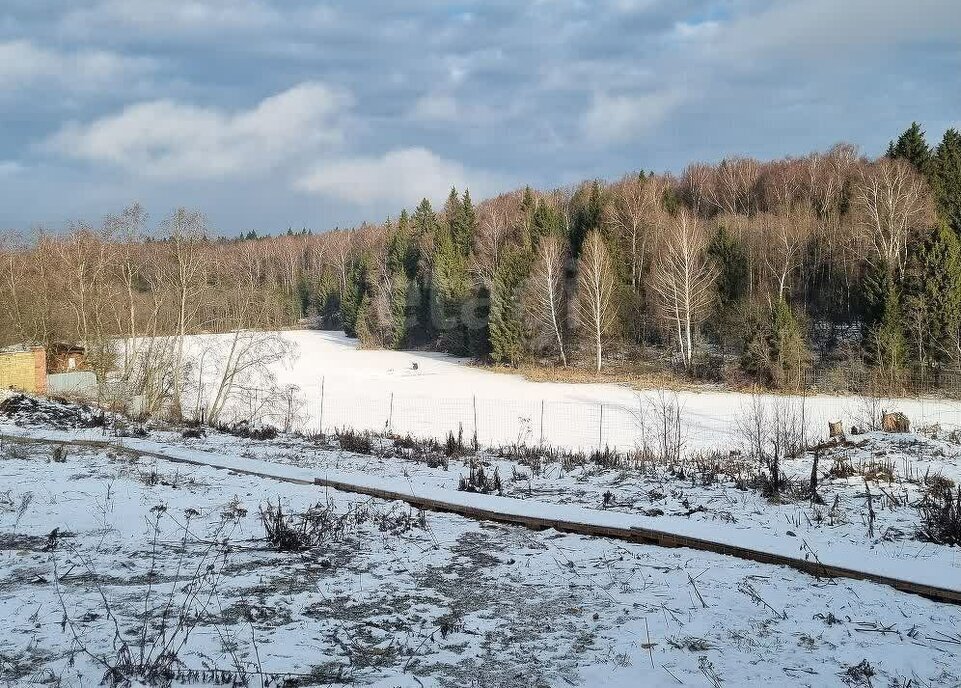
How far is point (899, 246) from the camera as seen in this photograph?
39.2 metres

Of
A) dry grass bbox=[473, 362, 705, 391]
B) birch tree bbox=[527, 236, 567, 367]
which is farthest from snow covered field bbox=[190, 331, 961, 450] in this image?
birch tree bbox=[527, 236, 567, 367]

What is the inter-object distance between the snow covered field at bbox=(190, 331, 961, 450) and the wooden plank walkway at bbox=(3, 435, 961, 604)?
8.12 metres

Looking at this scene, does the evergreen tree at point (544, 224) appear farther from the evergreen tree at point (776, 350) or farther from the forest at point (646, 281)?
the evergreen tree at point (776, 350)

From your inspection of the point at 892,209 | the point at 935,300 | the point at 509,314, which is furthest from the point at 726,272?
the point at 509,314

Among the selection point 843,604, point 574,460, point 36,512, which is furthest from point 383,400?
point 843,604

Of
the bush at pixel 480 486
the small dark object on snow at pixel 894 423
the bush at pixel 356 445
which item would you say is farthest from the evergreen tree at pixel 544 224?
the bush at pixel 480 486

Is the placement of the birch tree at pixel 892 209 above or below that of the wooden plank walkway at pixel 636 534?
above

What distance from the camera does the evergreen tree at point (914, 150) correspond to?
45.3 meters

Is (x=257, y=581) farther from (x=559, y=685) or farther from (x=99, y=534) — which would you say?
(x=559, y=685)

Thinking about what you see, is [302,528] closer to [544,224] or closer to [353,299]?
[544,224]

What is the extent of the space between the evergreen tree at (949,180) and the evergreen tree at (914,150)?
1.86 feet

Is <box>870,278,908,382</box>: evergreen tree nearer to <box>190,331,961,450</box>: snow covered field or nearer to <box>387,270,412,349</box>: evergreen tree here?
<box>190,331,961,450</box>: snow covered field

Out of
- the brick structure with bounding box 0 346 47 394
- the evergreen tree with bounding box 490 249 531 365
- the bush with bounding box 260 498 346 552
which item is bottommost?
the bush with bounding box 260 498 346 552

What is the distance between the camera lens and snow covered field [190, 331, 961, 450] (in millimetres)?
23469
